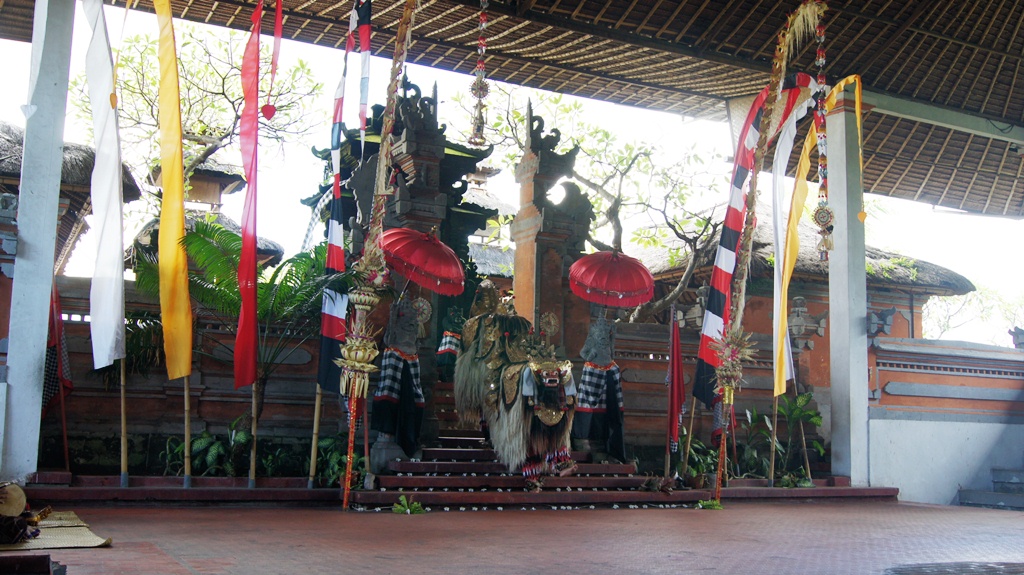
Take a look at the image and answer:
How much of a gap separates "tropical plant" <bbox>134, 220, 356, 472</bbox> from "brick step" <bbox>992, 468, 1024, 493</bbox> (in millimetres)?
10599

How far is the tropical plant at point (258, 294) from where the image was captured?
9766 millimetres

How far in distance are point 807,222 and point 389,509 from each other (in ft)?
46.9

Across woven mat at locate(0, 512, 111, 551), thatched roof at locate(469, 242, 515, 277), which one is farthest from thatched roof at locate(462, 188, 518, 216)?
woven mat at locate(0, 512, 111, 551)

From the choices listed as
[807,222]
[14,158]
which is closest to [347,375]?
[14,158]

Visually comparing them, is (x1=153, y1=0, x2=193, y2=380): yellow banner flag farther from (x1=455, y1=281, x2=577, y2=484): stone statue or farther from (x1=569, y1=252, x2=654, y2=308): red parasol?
(x1=569, y1=252, x2=654, y2=308): red parasol

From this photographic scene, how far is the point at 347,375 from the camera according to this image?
893cm

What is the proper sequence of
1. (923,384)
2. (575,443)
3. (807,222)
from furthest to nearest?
(807,222) → (923,384) → (575,443)

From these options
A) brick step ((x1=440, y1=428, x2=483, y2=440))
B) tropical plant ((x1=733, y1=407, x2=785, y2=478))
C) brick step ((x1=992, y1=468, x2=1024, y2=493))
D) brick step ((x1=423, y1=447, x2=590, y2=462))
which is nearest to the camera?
brick step ((x1=423, y1=447, x2=590, y2=462))

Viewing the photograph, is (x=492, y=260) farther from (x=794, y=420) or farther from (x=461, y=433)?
(x=461, y=433)

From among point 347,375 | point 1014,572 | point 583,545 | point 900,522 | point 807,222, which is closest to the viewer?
point 1014,572

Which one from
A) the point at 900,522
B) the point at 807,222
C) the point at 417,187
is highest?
the point at 807,222

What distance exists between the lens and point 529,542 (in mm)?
7207

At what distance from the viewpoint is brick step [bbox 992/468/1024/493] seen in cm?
1385

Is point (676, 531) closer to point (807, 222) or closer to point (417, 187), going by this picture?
point (417, 187)
